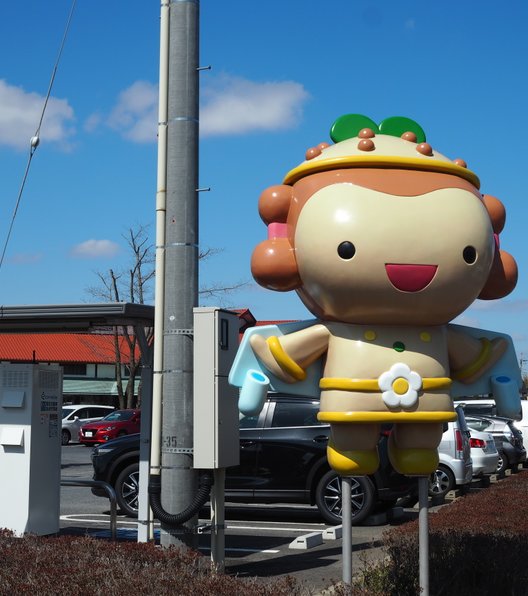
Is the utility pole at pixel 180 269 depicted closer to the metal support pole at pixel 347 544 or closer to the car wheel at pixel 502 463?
the metal support pole at pixel 347 544

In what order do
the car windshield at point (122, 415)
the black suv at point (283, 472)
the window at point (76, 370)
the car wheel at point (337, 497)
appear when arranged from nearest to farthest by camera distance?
the car wheel at point (337, 497) < the black suv at point (283, 472) < the car windshield at point (122, 415) < the window at point (76, 370)

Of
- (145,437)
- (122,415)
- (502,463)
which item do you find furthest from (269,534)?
(122,415)

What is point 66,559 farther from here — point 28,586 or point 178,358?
point 178,358

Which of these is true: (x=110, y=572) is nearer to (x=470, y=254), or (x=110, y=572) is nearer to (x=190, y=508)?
(x=190, y=508)

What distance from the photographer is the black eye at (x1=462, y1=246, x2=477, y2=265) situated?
6.05 m

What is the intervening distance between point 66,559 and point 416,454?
2.74 metres

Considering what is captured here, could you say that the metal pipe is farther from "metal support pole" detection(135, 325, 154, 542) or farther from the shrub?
"metal support pole" detection(135, 325, 154, 542)

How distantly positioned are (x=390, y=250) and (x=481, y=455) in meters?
12.8

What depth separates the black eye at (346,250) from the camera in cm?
591

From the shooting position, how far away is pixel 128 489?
12.7 metres

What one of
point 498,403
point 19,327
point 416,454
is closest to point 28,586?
point 416,454

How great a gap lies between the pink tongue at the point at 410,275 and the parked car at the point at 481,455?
12247 mm

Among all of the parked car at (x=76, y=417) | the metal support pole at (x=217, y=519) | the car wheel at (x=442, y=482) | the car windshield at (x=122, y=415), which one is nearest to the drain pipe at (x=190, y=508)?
the metal support pole at (x=217, y=519)

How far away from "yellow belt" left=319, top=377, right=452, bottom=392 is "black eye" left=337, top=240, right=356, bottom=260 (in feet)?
2.73
